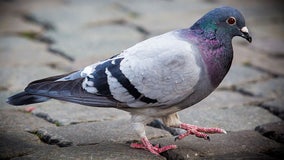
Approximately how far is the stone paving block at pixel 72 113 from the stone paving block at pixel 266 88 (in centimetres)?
114

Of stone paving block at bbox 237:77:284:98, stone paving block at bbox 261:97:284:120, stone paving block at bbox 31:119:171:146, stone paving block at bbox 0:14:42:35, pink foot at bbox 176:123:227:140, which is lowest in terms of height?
stone paving block at bbox 261:97:284:120

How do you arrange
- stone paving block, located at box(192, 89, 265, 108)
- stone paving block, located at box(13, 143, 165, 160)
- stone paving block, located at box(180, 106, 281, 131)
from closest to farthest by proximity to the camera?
stone paving block, located at box(13, 143, 165, 160)
stone paving block, located at box(180, 106, 281, 131)
stone paving block, located at box(192, 89, 265, 108)

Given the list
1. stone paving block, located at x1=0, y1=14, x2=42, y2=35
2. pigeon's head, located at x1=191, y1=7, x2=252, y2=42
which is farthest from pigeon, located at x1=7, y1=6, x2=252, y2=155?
stone paving block, located at x1=0, y1=14, x2=42, y2=35

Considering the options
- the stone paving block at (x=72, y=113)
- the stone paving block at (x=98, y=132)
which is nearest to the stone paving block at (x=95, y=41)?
the stone paving block at (x=72, y=113)

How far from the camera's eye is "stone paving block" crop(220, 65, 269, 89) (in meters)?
4.76

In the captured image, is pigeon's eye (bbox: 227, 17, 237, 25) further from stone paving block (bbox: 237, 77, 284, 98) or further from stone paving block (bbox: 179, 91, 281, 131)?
stone paving block (bbox: 237, 77, 284, 98)

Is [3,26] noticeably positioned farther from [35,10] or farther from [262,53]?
[262,53]

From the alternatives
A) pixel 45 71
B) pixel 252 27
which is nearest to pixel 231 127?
pixel 45 71

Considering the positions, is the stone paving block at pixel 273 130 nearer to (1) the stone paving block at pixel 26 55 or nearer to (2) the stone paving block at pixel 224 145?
(2) the stone paving block at pixel 224 145

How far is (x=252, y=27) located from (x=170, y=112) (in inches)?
136

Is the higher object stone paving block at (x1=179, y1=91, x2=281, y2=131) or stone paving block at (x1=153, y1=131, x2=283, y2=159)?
stone paving block at (x1=179, y1=91, x2=281, y2=131)

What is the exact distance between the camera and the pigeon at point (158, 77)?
3143 mm

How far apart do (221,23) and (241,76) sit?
172cm

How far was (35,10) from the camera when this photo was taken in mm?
6957
